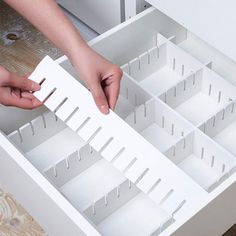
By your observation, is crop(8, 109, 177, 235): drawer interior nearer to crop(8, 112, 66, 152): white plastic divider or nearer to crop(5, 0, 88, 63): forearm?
crop(8, 112, 66, 152): white plastic divider

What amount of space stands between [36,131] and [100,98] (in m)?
0.18

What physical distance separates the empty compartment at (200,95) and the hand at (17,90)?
0.24 m

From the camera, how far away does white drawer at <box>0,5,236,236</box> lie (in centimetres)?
88

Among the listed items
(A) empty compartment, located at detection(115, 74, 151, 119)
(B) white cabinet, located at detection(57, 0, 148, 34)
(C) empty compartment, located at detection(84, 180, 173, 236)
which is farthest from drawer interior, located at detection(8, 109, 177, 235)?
(B) white cabinet, located at detection(57, 0, 148, 34)

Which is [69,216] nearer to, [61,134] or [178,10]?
[61,134]

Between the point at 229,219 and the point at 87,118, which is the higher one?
the point at 87,118

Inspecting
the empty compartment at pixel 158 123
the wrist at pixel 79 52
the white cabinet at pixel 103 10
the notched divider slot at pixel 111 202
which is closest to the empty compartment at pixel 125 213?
the notched divider slot at pixel 111 202

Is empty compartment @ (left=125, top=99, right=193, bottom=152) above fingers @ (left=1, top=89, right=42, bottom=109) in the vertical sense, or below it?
below

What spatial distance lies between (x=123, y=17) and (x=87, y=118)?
1.19 ft

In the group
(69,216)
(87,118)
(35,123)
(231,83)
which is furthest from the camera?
(231,83)

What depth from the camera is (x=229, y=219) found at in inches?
37.5

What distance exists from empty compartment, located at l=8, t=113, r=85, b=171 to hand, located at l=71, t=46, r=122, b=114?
0.39 ft

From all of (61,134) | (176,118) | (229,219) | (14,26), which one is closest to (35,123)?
(61,134)

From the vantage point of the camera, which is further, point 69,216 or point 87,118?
point 87,118
